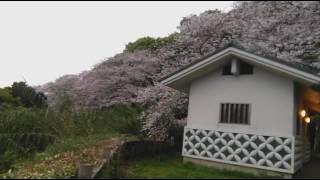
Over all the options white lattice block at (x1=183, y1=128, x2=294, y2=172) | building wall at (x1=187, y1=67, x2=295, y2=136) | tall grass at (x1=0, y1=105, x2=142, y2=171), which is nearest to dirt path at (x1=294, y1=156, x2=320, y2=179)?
white lattice block at (x1=183, y1=128, x2=294, y2=172)

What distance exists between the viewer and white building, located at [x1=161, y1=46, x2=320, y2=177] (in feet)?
39.3

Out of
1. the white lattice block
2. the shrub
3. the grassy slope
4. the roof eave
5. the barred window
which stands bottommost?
the grassy slope

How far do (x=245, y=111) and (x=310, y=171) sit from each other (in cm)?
379

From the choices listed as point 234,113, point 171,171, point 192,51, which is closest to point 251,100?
point 234,113

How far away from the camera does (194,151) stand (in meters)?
13.6

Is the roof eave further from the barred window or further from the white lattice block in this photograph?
the white lattice block

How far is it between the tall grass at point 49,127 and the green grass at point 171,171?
4.17 metres

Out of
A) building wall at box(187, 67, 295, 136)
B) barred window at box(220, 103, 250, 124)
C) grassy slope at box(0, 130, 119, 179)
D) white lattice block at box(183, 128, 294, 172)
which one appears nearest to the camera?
grassy slope at box(0, 130, 119, 179)

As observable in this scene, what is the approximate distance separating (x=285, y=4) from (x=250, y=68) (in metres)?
4.49

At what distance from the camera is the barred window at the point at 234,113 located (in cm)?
1284

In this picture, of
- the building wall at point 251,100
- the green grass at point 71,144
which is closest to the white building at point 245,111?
the building wall at point 251,100

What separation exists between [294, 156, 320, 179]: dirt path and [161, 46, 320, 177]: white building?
0.36 meters

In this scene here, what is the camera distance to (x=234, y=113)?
13.0 metres

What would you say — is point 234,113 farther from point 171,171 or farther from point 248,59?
point 171,171
